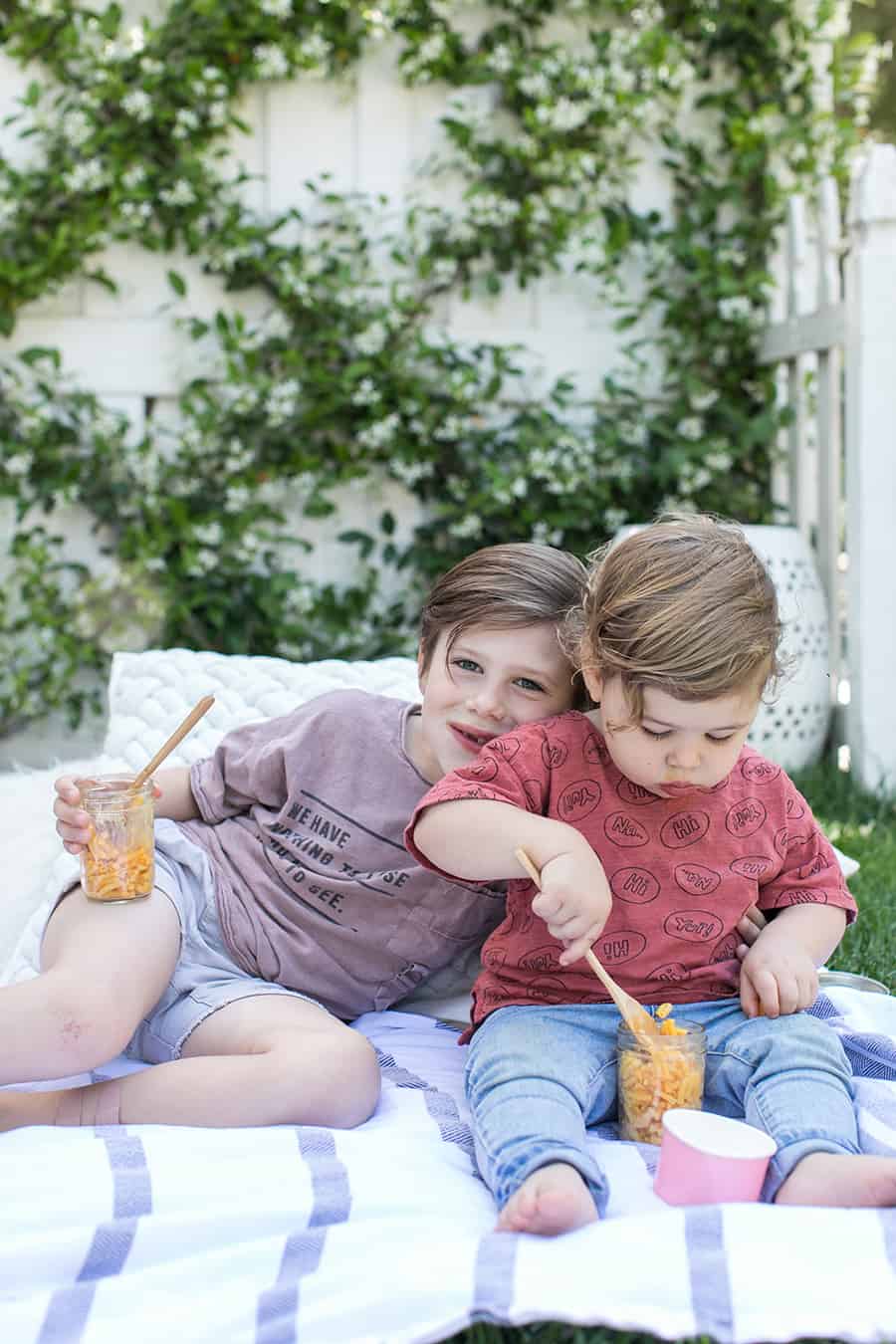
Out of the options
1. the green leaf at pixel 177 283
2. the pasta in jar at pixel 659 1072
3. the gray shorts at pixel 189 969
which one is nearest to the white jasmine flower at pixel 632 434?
the green leaf at pixel 177 283

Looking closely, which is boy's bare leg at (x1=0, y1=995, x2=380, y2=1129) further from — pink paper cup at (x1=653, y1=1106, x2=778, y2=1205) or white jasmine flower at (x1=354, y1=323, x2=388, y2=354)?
white jasmine flower at (x1=354, y1=323, x2=388, y2=354)

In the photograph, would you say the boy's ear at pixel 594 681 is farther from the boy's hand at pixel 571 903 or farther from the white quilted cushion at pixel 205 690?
the white quilted cushion at pixel 205 690

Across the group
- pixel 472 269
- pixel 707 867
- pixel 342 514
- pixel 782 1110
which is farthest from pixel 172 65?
pixel 782 1110

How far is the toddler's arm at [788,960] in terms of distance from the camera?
1.47m

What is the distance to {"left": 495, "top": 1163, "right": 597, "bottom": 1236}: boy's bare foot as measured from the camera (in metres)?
1.11

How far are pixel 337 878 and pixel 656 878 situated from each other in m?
0.42

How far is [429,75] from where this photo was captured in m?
3.65

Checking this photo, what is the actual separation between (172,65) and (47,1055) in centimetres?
300

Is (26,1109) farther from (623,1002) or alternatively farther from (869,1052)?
(869,1052)

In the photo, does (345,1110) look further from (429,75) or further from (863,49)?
(863,49)

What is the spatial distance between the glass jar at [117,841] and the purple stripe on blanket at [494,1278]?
0.60 metres

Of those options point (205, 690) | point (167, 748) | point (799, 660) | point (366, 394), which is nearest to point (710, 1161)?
point (167, 748)

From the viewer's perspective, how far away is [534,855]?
134 cm

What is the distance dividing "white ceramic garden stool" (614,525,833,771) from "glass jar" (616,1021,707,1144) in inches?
78.9
